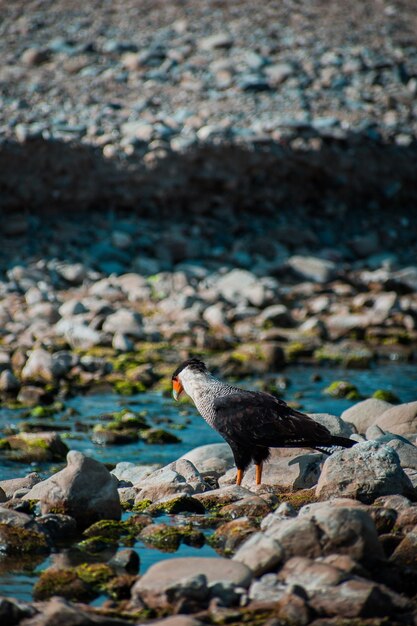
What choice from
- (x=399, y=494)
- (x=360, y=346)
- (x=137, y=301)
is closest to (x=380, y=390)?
(x=360, y=346)

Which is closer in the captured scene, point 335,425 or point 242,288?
point 335,425

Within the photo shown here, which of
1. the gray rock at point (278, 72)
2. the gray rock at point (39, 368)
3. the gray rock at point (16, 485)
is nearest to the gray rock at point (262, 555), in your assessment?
the gray rock at point (16, 485)

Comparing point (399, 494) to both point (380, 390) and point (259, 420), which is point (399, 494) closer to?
point (259, 420)

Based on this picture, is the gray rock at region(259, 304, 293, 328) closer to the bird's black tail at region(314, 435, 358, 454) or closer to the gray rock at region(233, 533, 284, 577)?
Result: the bird's black tail at region(314, 435, 358, 454)

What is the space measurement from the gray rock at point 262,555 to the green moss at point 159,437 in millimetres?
5995

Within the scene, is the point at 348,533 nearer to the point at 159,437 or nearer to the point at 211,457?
the point at 211,457

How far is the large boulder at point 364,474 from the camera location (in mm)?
7391

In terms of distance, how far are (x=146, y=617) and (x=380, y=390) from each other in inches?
393

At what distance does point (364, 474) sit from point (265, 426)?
1.11m

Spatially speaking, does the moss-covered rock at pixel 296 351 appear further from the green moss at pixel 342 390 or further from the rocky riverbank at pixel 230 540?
the rocky riverbank at pixel 230 540

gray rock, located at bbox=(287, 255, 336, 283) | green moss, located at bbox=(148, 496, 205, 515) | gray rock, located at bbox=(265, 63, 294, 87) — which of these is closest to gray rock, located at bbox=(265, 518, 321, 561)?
green moss, located at bbox=(148, 496, 205, 515)

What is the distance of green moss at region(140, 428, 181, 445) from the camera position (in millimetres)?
11970

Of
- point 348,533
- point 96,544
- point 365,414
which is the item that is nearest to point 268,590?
point 348,533

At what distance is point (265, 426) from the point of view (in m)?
8.14
